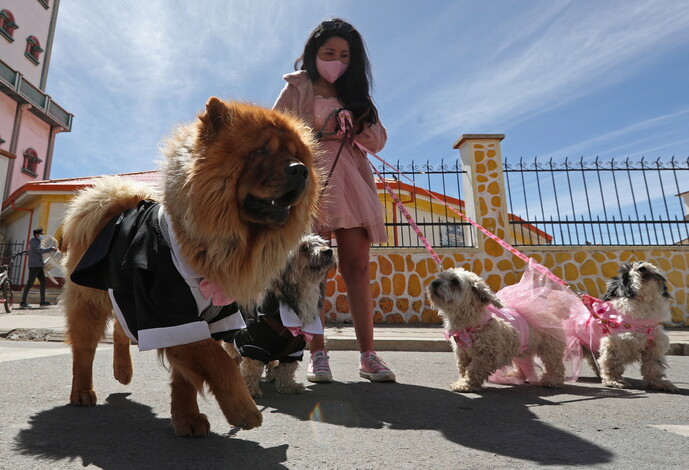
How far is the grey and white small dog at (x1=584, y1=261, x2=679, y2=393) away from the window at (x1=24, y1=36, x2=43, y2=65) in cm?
3078

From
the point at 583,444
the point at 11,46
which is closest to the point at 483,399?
the point at 583,444

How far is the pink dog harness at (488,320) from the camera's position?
330 centimetres

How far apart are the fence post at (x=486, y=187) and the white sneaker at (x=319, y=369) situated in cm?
650

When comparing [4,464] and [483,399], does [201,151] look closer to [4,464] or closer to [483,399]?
[4,464]

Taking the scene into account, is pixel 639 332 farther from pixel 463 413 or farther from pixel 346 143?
pixel 346 143

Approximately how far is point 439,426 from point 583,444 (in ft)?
2.03

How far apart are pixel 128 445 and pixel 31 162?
2738 cm

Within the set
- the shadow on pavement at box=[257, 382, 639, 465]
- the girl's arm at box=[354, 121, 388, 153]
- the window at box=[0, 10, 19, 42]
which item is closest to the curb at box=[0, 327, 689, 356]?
the shadow on pavement at box=[257, 382, 639, 465]

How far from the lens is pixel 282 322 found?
2.83 meters

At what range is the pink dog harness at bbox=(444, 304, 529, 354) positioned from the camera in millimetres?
3299

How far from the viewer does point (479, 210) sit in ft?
29.3

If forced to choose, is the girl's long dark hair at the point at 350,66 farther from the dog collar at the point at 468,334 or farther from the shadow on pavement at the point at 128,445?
the shadow on pavement at the point at 128,445

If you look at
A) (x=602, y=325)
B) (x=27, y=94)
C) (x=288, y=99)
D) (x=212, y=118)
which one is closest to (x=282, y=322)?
(x=212, y=118)

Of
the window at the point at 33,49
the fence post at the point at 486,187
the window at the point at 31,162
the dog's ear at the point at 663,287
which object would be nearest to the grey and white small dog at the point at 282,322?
the dog's ear at the point at 663,287
